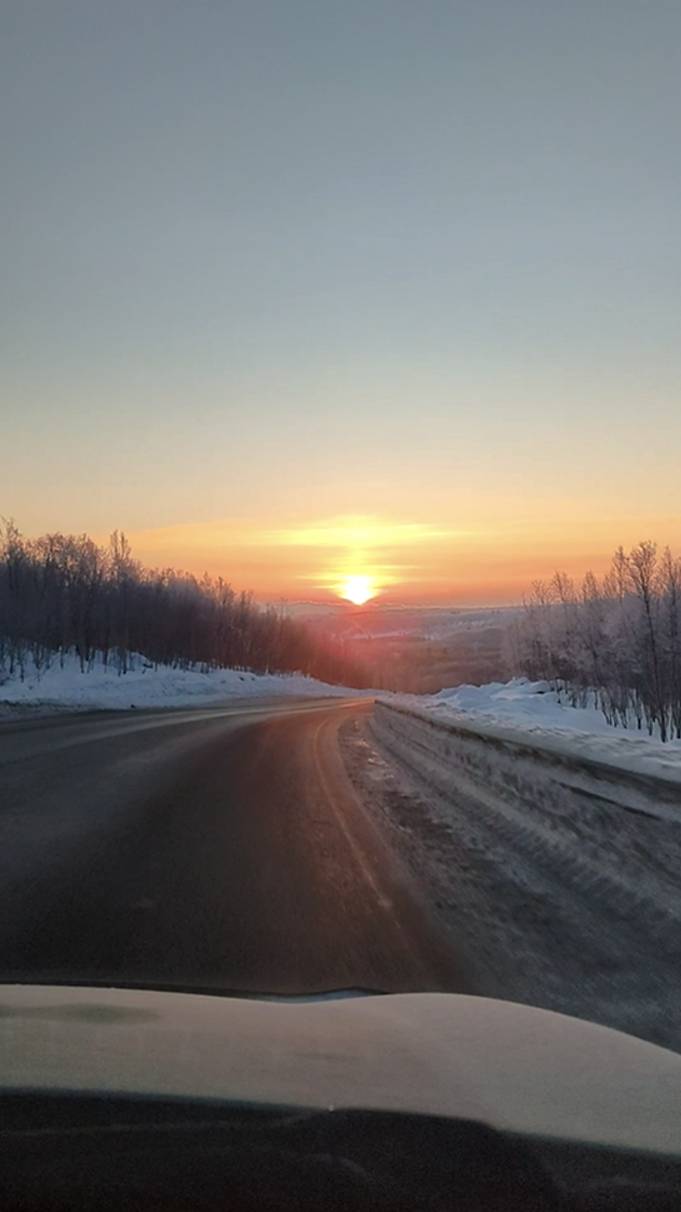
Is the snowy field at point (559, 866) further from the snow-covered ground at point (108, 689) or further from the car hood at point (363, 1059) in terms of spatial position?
the snow-covered ground at point (108, 689)

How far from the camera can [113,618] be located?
3585 inches

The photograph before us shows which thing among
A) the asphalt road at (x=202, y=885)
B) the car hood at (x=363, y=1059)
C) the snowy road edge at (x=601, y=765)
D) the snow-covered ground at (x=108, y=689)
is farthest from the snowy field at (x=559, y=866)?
the snow-covered ground at (x=108, y=689)

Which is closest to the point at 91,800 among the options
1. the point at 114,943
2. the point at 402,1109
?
the point at 114,943

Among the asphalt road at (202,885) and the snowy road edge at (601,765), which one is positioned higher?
the snowy road edge at (601,765)

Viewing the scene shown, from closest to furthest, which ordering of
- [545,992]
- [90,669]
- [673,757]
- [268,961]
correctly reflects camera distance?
[545,992] → [268,961] → [673,757] → [90,669]

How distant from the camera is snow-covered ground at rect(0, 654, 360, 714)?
38.6 m

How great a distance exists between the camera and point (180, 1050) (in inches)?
128

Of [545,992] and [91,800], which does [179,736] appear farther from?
[545,992]

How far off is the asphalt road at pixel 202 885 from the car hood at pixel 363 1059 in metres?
1.41

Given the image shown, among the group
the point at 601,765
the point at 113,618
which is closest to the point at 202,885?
the point at 601,765

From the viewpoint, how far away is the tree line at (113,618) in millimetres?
71250

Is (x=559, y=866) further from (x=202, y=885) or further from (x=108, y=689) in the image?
(x=108, y=689)

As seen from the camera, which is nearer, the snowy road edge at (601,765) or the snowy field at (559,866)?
the snowy field at (559,866)

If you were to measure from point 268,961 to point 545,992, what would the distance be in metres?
1.61
